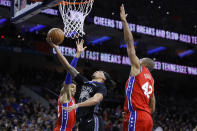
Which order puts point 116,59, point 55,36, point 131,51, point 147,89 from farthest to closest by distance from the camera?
point 116,59, point 55,36, point 147,89, point 131,51

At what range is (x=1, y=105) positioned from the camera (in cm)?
1560

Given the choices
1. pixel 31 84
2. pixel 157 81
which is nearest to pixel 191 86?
pixel 157 81

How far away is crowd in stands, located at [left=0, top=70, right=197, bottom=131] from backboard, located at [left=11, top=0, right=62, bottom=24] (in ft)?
13.8

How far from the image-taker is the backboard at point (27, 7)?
7.36m

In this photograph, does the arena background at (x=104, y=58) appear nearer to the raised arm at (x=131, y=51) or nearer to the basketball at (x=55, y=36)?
the basketball at (x=55, y=36)

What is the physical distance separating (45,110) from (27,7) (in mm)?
9197

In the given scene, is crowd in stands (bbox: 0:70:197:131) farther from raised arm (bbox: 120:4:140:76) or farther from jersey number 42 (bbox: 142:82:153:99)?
raised arm (bbox: 120:4:140:76)

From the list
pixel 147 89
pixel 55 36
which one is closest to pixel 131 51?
pixel 147 89

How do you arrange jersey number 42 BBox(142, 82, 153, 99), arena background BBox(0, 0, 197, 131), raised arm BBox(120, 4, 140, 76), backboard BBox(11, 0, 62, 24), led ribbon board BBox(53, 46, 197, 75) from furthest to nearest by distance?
led ribbon board BBox(53, 46, 197, 75) → arena background BBox(0, 0, 197, 131) → backboard BBox(11, 0, 62, 24) → jersey number 42 BBox(142, 82, 153, 99) → raised arm BBox(120, 4, 140, 76)

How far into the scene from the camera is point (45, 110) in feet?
54.1

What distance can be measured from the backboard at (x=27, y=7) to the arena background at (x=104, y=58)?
18.8 feet

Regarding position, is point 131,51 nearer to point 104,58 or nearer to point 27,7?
point 27,7

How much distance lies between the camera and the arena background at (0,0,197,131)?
1691 cm

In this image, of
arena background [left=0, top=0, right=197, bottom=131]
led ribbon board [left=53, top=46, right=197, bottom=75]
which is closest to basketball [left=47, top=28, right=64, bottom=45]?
arena background [left=0, top=0, right=197, bottom=131]
